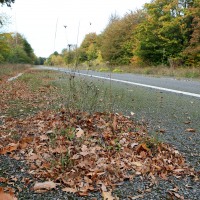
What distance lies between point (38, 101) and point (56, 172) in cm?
222

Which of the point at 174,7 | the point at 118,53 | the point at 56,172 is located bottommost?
the point at 56,172

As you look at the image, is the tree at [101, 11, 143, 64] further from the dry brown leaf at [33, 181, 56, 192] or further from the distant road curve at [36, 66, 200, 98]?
the dry brown leaf at [33, 181, 56, 192]

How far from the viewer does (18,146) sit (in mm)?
1564

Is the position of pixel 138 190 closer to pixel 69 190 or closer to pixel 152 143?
pixel 69 190

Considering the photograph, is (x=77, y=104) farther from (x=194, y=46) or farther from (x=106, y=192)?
(x=194, y=46)

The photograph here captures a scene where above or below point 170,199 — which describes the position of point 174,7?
above

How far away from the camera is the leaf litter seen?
3.82 ft

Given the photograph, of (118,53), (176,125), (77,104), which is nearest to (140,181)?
(176,125)

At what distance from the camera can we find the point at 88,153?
4.72 feet

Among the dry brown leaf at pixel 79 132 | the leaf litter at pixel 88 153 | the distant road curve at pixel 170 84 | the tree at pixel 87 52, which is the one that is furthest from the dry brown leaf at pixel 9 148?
the tree at pixel 87 52

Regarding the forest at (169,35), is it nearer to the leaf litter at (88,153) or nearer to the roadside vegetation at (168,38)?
the roadside vegetation at (168,38)

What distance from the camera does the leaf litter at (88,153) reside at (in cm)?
116

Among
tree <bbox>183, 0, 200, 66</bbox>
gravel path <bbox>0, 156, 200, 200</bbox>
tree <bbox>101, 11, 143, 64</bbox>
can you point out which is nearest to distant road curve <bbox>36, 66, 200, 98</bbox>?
gravel path <bbox>0, 156, 200, 200</bbox>

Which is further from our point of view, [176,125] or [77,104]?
[77,104]
